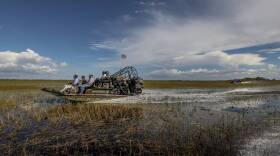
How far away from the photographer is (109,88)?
31.6 metres

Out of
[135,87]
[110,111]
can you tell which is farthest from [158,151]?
[135,87]

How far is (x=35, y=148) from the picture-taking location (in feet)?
34.9

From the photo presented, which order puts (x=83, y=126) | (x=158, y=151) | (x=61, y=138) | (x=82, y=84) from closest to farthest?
(x=158, y=151), (x=61, y=138), (x=83, y=126), (x=82, y=84)

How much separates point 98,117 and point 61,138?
555cm

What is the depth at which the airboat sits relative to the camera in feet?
90.3

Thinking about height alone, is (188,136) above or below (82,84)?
below

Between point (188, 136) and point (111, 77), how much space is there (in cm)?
2094

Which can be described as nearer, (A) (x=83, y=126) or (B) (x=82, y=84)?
(A) (x=83, y=126)

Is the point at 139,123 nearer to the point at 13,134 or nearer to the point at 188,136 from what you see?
the point at 188,136

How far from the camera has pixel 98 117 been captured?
57.6ft

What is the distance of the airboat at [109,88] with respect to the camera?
90.3 ft

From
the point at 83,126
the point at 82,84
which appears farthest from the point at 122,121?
the point at 82,84

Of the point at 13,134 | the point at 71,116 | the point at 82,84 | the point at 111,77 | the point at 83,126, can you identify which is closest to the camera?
the point at 13,134

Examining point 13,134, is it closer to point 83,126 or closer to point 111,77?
point 83,126
